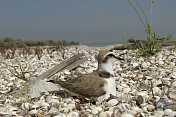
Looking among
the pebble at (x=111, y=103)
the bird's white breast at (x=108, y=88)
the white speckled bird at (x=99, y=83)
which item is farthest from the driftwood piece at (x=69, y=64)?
the pebble at (x=111, y=103)

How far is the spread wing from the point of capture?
347 cm

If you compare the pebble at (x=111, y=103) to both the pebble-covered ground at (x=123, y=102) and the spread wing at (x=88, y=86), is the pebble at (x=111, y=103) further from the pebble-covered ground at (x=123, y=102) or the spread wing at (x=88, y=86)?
the spread wing at (x=88, y=86)

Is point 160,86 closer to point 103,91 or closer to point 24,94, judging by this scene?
point 103,91

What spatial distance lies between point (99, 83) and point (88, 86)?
18 cm

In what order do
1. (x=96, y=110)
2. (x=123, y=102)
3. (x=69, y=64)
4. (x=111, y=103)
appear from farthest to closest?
(x=69, y=64)
(x=123, y=102)
(x=111, y=103)
(x=96, y=110)

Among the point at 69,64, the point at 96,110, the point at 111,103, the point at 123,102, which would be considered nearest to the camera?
the point at 96,110

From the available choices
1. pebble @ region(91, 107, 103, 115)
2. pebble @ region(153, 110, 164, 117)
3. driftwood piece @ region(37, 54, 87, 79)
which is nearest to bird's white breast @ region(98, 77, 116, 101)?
pebble @ region(91, 107, 103, 115)

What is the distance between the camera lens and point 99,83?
3508 mm

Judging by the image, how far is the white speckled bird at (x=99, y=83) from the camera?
348cm

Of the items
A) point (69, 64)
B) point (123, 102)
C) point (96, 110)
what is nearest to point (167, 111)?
point (123, 102)

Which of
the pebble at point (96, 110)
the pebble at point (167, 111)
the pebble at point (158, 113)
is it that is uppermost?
the pebble at point (167, 111)

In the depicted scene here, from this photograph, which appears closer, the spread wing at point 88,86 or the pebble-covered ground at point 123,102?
the pebble-covered ground at point 123,102

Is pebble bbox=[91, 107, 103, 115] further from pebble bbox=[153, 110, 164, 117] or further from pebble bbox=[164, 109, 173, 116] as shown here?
pebble bbox=[164, 109, 173, 116]

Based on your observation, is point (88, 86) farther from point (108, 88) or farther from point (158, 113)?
point (158, 113)
